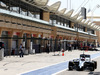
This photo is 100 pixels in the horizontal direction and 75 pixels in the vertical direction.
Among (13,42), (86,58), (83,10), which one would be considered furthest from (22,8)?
(83,10)

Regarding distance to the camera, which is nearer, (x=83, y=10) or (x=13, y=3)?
(x=13, y=3)

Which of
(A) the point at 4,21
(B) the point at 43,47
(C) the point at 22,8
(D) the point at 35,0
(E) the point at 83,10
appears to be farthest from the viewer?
(E) the point at 83,10

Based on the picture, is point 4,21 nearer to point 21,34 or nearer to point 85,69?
point 21,34

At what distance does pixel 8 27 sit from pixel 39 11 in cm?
1777

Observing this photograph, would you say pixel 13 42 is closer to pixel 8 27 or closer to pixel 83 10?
pixel 8 27

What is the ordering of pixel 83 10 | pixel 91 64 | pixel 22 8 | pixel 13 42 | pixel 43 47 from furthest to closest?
pixel 83 10
pixel 43 47
pixel 22 8
pixel 13 42
pixel 91 64

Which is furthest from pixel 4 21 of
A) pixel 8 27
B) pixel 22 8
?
pixel 22 8

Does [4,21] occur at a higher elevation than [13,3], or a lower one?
lower

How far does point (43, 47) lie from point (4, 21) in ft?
55.8

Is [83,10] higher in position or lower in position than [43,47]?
higher

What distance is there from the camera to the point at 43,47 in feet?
149

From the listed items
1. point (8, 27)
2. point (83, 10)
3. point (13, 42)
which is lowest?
point (13, 42)

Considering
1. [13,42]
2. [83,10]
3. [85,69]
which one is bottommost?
[85,69]

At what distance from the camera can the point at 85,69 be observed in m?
16.5
